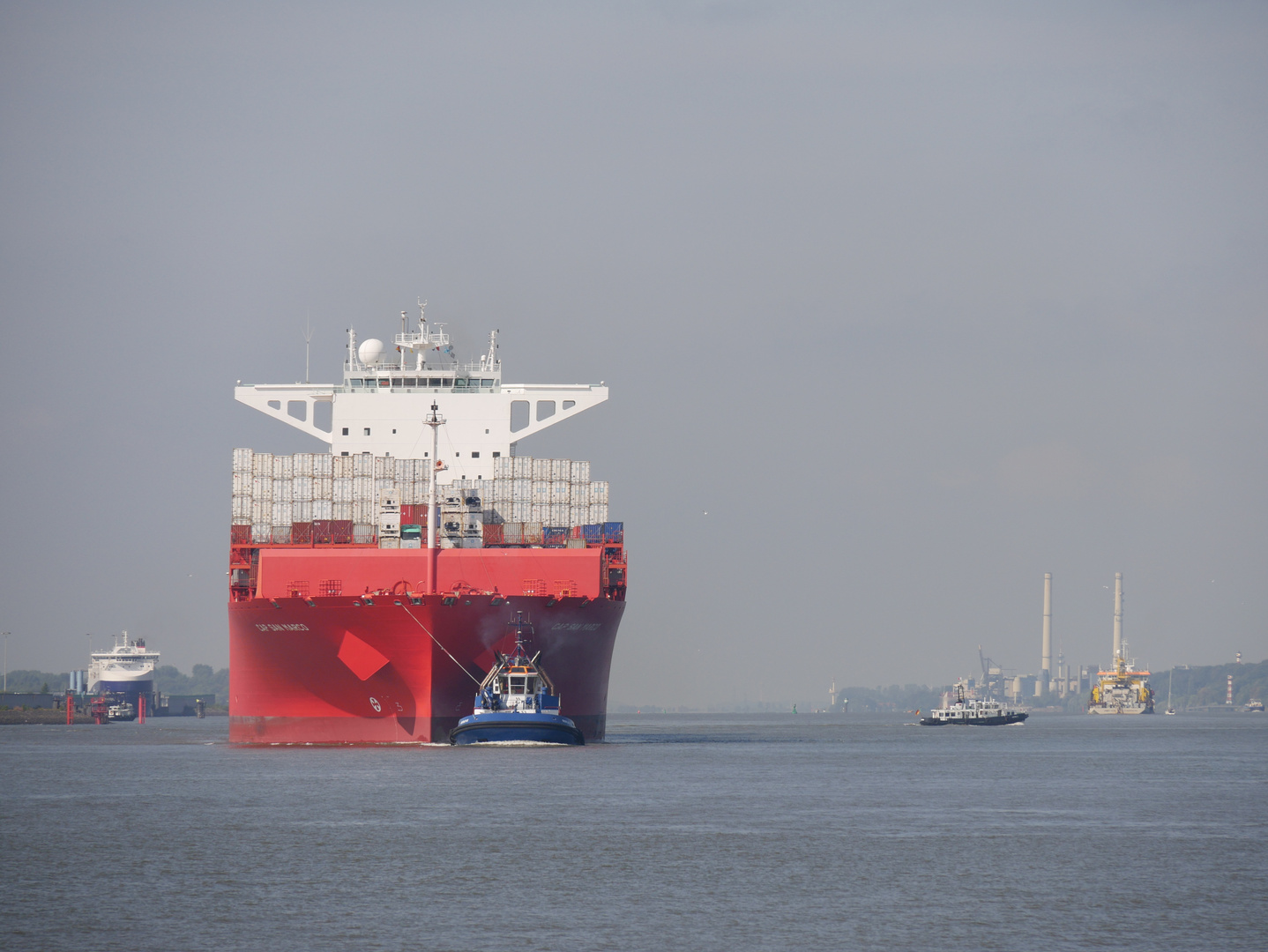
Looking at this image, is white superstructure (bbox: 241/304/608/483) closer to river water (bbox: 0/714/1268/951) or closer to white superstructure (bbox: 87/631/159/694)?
river water (bbox: 0/714/1268/951)

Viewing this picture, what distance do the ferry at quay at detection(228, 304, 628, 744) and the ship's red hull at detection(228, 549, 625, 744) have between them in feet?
0.19

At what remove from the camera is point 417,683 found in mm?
54938

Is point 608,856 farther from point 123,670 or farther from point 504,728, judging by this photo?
point 123,670

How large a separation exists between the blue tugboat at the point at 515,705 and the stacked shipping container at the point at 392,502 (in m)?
6.42

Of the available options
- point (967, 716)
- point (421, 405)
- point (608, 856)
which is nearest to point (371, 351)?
point (421, 405)

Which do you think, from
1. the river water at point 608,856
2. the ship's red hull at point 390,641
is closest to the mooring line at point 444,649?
the ship's red hull at point 390,641

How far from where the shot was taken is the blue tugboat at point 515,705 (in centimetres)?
5369

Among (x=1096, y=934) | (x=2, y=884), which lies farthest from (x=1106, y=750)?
(x=2, y=884)

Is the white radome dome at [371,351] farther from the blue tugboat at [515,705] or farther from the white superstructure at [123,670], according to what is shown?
the white superstructure at [123,670]

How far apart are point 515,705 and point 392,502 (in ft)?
34.5

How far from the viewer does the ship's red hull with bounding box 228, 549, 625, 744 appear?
177 ft

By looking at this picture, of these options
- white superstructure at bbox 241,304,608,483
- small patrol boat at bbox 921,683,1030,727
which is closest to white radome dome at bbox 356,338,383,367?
white superstructure at bbox 241,304,608,483

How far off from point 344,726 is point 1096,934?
3587 centimetres

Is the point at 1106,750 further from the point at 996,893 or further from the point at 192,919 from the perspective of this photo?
the point at 192,919
